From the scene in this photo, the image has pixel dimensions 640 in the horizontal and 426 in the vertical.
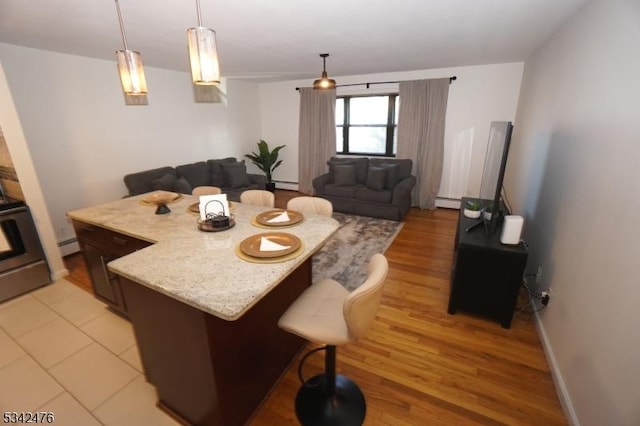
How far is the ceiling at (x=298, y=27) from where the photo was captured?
200 cm

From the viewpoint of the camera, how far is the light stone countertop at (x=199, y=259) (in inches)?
43.9

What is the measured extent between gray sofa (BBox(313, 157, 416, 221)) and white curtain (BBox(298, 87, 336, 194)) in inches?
27.6

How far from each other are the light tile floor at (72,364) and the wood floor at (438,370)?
0.84m

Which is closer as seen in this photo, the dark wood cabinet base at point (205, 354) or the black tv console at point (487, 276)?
the dark wood cabinet base at point (205, 354)

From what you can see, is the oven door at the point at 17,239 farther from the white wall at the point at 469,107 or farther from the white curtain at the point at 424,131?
the white curtain at the point at 424,131

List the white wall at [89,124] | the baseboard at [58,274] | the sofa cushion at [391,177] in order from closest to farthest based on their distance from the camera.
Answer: the baseboard at [58,274]
the white wall at [89,124]
the sofa cushion at [391,177]

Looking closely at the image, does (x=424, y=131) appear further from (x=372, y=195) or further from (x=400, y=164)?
(x=372, y=195)

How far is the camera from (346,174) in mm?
4883

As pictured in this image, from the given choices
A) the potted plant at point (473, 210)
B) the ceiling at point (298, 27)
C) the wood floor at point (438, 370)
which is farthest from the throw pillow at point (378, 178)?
the wood floor at point (438, 370)

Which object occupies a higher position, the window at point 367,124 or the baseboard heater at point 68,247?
the window at point 367,124

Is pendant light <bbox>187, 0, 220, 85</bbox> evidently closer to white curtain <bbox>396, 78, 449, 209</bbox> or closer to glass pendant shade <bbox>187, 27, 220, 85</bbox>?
glass pendant shade <bbox>187, 27, 220, 85</bbox>

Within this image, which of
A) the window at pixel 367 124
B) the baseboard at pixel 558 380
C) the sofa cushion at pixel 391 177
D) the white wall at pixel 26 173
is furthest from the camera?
the window at pixel 367 124

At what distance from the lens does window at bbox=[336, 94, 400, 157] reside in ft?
17.0

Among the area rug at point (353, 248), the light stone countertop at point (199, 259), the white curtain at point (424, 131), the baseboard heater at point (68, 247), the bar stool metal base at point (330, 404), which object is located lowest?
the bar stool metal base at point (330, 404)
